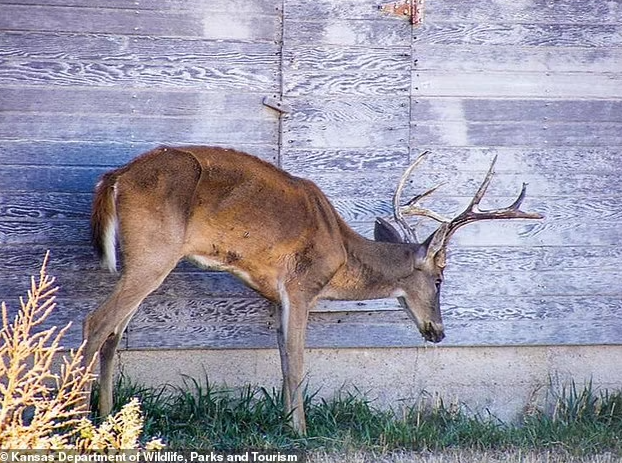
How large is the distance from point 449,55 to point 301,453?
2.85 meters

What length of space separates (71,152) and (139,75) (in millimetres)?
635

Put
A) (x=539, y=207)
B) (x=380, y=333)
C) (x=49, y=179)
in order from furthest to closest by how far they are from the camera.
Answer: (x=539, y=207) → (x=380, y=333) → (x=49, y=179)

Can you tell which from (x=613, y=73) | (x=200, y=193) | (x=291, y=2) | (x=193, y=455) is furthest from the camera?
(x=613, y=73)

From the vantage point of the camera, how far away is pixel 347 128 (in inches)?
299

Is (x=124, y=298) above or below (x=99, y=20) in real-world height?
below

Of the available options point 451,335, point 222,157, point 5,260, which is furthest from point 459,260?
point 5,260

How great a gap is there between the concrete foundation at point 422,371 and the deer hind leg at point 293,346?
52 cm

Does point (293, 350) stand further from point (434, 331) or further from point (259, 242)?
point (434, 331)

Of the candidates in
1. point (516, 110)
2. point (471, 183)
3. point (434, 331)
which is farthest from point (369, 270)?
point (516, 110)

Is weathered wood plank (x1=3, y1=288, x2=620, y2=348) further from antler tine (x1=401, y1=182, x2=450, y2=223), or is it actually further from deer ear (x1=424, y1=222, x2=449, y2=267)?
antler tine (x1=401, y1=182, x2=450, y2=223)

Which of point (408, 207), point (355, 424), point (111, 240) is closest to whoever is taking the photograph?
point (111, 240)

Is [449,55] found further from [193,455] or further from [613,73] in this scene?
[193,455]

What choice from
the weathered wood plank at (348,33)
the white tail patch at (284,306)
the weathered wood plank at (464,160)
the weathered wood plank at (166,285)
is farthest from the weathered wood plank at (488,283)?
the weathered wood plank at (348,33)

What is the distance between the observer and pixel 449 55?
7.73 meters
